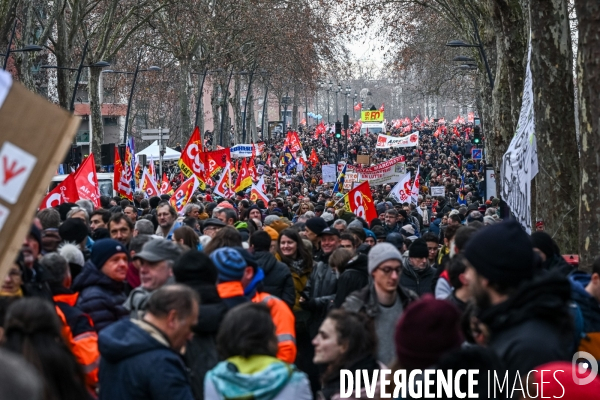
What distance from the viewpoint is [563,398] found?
3.06 meters

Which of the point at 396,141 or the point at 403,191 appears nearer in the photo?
the point at 403,191

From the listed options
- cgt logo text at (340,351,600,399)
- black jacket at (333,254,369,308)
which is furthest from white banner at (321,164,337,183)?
cgt logo text at (340,351,600,399)

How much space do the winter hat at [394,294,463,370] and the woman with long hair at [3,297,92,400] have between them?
1.04m

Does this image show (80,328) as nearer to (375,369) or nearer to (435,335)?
(375,369)

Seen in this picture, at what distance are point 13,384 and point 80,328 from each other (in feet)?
10.3

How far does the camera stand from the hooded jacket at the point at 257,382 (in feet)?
13.3

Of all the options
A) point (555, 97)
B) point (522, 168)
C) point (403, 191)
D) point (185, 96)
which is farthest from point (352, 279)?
point (185, 96)

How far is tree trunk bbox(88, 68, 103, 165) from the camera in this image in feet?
109

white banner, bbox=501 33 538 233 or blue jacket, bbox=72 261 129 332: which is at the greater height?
white banner, bbox=501 33 538 233

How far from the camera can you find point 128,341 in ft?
14.1

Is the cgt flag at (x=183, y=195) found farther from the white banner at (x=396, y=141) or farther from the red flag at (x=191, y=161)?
the white banner at (x=396, y=141)

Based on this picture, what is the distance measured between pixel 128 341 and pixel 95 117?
30.2 metres

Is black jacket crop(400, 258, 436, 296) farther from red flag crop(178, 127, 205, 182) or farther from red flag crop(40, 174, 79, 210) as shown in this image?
red flag crop(178, 127, 205, 182)

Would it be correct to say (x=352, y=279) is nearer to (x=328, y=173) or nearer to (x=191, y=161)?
(x=191, y=161)
